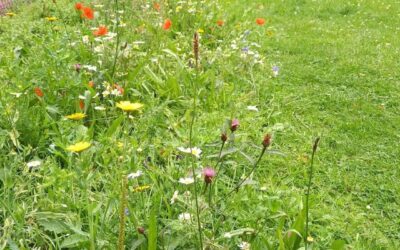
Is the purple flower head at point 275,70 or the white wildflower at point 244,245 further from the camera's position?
the purple flower head at point 275,70

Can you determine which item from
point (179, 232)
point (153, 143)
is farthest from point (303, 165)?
point (179, 232)

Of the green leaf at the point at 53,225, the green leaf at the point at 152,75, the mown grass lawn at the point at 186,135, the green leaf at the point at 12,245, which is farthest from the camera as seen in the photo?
the green leaf at the point at 152,75

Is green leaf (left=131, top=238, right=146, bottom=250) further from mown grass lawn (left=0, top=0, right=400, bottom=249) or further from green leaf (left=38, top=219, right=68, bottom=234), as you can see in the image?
green leaf (left=38, top=219, right=68, bottom=234)

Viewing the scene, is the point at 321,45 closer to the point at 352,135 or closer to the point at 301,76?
the point at 301,76

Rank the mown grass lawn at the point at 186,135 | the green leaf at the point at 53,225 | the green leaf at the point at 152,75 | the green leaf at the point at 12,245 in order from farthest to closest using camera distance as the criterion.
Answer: the green leaf at the point at 152,75, the mown grass lawn at the point at 186,135, the green leaf at the point at 53,225, the green leaf at the point at 12,245

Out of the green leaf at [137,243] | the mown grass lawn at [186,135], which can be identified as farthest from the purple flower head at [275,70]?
the green leaf at [137,243]

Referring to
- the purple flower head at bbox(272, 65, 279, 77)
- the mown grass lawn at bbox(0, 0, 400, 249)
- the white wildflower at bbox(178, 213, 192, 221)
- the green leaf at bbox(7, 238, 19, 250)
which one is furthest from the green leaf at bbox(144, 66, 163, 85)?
the green leaf at bbox(7, 238, 19, 250)

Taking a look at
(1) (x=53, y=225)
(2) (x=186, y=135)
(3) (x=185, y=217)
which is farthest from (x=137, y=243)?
(2) (x=186, y=135)

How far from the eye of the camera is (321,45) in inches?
195

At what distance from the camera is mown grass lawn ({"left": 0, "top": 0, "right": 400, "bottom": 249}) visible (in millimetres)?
1858

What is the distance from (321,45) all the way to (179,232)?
3639 millimetres

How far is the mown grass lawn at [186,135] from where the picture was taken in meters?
1.86

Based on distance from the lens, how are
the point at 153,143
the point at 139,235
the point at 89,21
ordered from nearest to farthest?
the point at 139,235
the point at 153,143
the point at 89,21

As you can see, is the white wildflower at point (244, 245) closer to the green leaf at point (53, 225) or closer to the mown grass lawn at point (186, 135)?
the mown grass lawn at point (186, 135)
